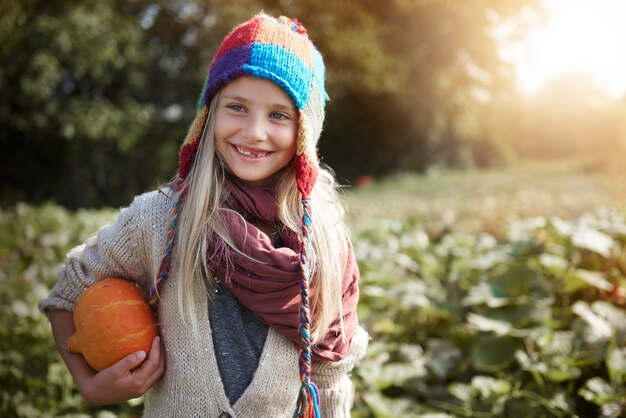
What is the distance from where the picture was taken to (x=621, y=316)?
295 centimetres

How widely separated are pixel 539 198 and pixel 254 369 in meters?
6.47

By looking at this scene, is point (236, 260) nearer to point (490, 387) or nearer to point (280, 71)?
point (280, 71)

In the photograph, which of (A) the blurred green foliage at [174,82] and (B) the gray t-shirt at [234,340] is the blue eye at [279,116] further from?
(A) the blurred green foliage at [174,82]

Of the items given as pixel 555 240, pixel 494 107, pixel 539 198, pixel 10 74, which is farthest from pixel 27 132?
pixel 494 107

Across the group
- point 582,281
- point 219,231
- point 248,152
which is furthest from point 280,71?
point 582,281

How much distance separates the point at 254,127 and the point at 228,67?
0.58 ft

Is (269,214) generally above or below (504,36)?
below

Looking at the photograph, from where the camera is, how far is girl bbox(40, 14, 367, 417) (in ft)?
5.06

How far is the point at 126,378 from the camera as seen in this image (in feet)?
5.07

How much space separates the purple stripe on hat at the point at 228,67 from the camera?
154cm

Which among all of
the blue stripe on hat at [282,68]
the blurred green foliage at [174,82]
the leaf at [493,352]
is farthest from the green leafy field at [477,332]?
the blurred green foliage at [174,82]

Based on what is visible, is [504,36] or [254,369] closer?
[254,369]

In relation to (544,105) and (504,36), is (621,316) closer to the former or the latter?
(504,36)

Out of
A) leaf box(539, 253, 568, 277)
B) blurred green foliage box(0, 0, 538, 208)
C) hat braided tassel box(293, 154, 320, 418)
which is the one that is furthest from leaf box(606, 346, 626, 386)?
blurred green foliage box(0, 0, 538, 208)
